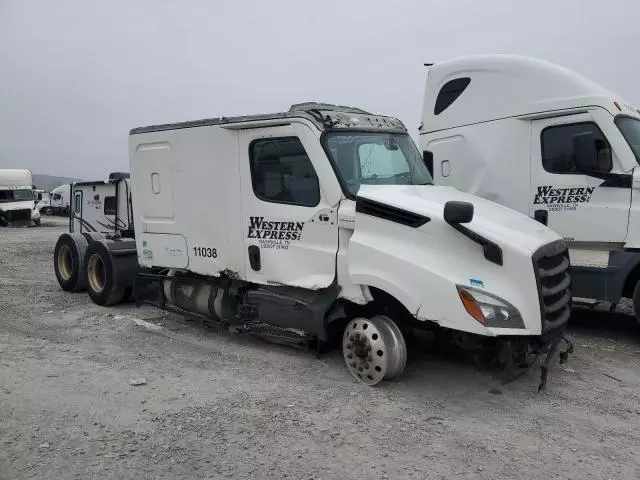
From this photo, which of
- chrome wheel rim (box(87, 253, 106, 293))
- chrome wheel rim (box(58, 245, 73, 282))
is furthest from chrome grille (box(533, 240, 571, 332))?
chrome wheel rim (box(58, 245, 73, 282))

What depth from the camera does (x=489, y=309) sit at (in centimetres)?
431

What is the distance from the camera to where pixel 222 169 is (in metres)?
6.12

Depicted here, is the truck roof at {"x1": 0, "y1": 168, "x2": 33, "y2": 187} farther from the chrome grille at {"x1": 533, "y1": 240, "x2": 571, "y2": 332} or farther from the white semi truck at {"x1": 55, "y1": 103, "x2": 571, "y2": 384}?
the chrome grille at {"x1": 533, "y1": 240, "x2": 571, "y2": 332}

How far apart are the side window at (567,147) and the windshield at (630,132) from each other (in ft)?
0.72

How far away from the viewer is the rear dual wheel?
15.8 ft

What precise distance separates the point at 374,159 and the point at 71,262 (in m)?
5.78

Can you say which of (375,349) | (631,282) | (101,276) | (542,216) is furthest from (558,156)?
(101,276)

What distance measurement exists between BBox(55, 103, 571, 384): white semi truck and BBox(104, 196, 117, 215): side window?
323 cm

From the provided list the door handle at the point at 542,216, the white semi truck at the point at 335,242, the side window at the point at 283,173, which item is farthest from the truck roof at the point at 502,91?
the side window at the point at 283,173

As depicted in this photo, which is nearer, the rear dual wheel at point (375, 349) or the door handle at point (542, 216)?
the rear dual wheel at point (375, 349)

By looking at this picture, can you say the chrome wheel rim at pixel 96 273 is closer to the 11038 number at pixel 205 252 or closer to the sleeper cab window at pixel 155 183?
the sleeper cab window at pixel 155 183

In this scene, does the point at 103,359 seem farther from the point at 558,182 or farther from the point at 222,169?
the point at 558,182

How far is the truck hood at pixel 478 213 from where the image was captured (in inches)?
177

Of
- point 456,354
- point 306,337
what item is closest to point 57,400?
point 306,337
